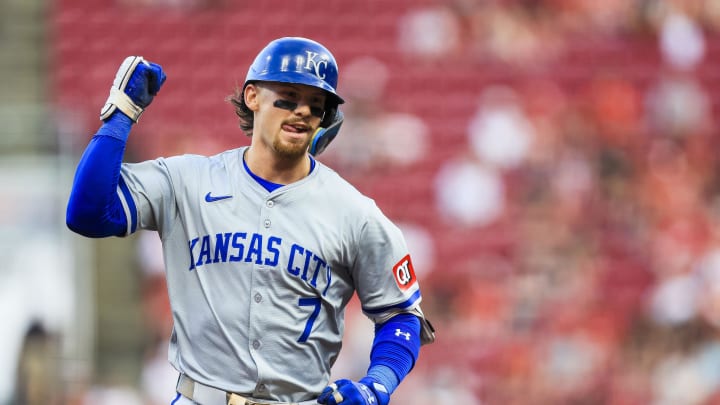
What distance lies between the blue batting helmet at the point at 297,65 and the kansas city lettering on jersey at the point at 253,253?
0.45 m

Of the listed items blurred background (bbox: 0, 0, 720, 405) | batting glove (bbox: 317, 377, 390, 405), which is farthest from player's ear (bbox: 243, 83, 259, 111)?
blurred background (bbox: 0, 0, 720, 405)

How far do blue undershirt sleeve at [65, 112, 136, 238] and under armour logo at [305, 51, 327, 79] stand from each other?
54 cm

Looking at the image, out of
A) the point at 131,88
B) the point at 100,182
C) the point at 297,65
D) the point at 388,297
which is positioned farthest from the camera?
the point at 388,297

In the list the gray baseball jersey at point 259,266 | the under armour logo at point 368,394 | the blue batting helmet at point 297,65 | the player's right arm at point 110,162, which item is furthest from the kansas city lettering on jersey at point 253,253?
the blue batting helmet at point 297,65

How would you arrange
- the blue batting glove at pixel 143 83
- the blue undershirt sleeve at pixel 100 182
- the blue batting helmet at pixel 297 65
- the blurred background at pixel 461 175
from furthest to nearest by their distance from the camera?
the blurred background at pixel 461 175 < the blue batting helmet at pixel 297 65 < the blue batting glove at pixel 143 83 < the blue undershirt sleeve at pixel 100 182

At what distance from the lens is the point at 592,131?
9820 mm

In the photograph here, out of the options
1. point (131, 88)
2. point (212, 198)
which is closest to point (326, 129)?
point (212, 198)

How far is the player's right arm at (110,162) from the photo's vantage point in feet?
10.3

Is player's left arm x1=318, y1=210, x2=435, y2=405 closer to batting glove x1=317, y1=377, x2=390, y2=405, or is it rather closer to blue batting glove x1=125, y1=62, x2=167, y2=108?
batting glove x1=317, y1=377, x2=390, y2=405

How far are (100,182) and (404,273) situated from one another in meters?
0.93

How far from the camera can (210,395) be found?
3.29 m

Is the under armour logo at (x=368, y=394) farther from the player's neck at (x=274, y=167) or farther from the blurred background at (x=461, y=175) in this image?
the blurred background at (x=461, y=175)

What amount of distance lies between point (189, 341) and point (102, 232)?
1.33 feet

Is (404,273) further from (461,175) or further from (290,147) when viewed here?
(461,175)
